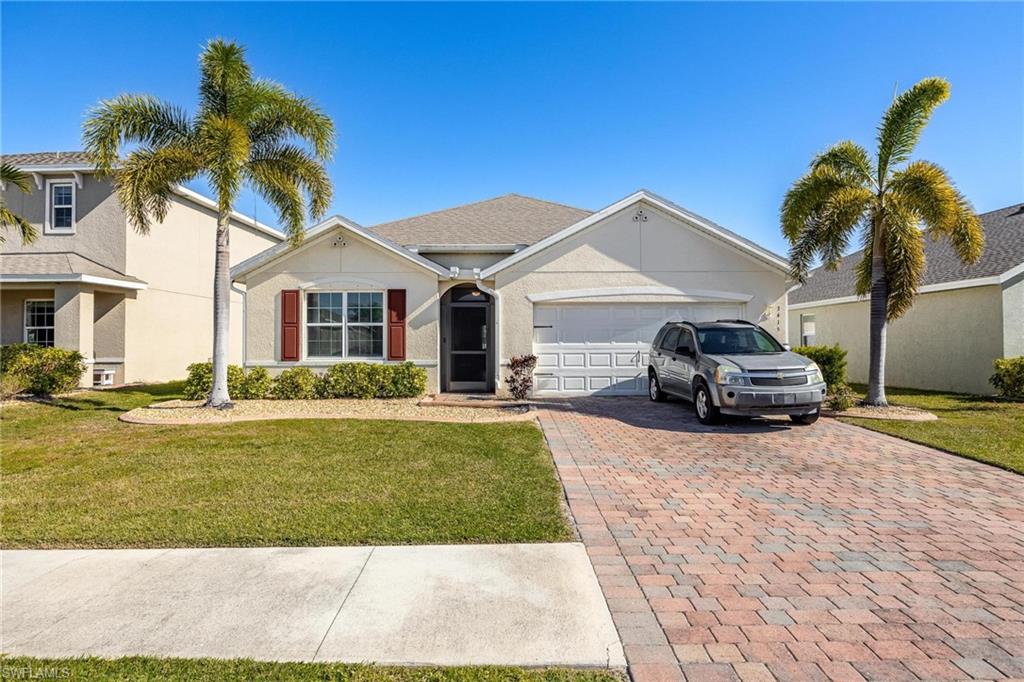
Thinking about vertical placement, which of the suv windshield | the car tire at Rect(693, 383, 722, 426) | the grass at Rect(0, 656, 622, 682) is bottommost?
the grass at Rect(0, 656, 622, 682)

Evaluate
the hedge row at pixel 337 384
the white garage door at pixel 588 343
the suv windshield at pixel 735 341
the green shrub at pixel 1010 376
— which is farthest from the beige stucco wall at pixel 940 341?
the hedge row at pixel 337 384

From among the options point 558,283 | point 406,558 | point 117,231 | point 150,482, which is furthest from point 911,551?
point 117,231

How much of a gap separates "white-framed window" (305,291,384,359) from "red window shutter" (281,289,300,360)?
1.01ft

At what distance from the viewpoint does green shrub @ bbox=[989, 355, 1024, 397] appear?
39.8 ft

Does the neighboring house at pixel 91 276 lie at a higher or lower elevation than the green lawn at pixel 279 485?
higher

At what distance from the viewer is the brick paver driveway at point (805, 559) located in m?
2.85

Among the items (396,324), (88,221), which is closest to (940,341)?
(396,324)

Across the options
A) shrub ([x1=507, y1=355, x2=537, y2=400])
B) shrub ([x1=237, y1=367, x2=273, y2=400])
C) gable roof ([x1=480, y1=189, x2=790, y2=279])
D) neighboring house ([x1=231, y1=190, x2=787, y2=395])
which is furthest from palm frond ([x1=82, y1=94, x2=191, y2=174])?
shrub ([x1=507, y1=355, x2=537, y2=400])

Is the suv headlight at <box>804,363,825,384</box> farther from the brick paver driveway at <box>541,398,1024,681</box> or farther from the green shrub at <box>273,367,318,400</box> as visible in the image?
the green shrub at <box>273,367,318,400</box>

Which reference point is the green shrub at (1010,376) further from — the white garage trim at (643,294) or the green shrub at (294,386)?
the green shrub at (294,386)

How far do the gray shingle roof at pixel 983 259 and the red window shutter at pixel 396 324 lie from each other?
37.2 ft

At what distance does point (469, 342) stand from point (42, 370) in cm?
1133

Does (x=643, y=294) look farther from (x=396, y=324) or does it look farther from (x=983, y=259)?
(x=983, y=259)

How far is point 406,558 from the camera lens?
4.06 m
